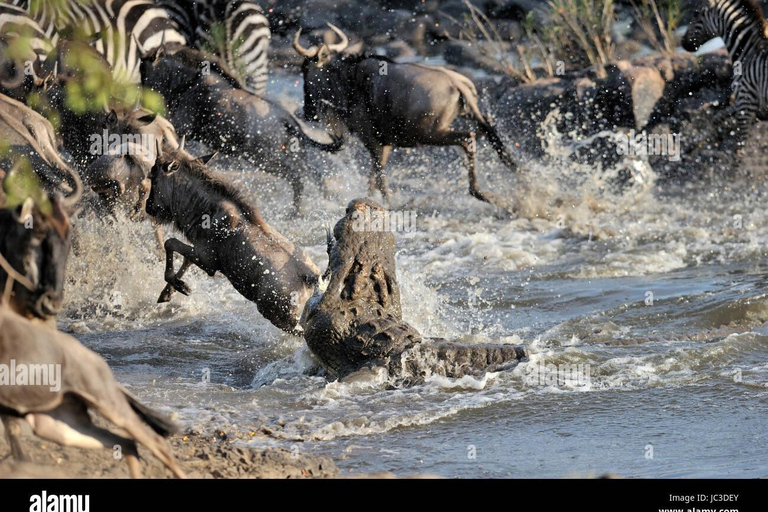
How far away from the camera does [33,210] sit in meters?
3.94

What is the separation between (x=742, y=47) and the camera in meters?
13.3

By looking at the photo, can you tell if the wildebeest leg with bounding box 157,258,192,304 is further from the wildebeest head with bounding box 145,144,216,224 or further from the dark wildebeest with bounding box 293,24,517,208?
the dark wildebeest with bounding box 293,24,517,208

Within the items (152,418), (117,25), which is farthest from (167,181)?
(117,25)

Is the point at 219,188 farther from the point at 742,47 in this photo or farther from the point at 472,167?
the point at 742,47

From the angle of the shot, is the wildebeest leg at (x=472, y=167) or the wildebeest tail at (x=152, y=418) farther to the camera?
the wildebeest leg at (x=472, y=167)

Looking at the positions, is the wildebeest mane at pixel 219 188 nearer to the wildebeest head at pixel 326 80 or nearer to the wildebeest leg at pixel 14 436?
the wildebeest leg at pixel 14 436

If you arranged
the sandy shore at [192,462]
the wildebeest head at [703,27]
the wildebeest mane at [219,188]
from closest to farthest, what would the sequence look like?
1. the sandy shore at [192,462]
2. the wildebeest mane at [219,188]
3. the wildebeest head at [703,27]

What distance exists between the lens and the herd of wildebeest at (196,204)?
3.80 meters

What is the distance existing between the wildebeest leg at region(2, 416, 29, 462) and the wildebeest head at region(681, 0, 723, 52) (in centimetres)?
1128

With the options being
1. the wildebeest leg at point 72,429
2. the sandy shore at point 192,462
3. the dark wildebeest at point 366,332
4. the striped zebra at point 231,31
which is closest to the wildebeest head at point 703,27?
the striped zebra at point 231,31

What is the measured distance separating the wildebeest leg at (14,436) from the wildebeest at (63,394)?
15 centimetres

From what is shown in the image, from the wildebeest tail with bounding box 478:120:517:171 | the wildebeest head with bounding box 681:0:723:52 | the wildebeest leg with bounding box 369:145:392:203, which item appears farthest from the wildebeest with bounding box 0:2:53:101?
the wildebeest head with bounding box 681:0:723:52
